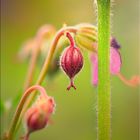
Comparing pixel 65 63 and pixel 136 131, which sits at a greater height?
pixel 65 63

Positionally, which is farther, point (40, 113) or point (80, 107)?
point (80, 107)

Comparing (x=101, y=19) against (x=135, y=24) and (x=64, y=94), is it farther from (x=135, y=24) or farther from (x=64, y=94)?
(x=135, y=24)

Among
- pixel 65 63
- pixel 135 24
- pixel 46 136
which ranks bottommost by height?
pixel 46 136

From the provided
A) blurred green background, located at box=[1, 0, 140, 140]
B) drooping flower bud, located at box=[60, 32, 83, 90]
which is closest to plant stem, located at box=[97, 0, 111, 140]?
drooping flower bud, located at box=[60, 32, 83, 90]

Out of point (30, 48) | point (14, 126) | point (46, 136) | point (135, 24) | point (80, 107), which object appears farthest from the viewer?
point (135, 24)

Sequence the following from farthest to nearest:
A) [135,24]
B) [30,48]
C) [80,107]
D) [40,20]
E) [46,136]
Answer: [40,20] → [135,24] → [80,107] → [46,136] → [30,48]

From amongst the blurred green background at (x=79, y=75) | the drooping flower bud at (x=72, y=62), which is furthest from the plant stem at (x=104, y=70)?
the blurred green background at (x=79, y=75)

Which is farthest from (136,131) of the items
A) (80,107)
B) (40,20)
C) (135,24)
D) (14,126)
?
(14,126)
